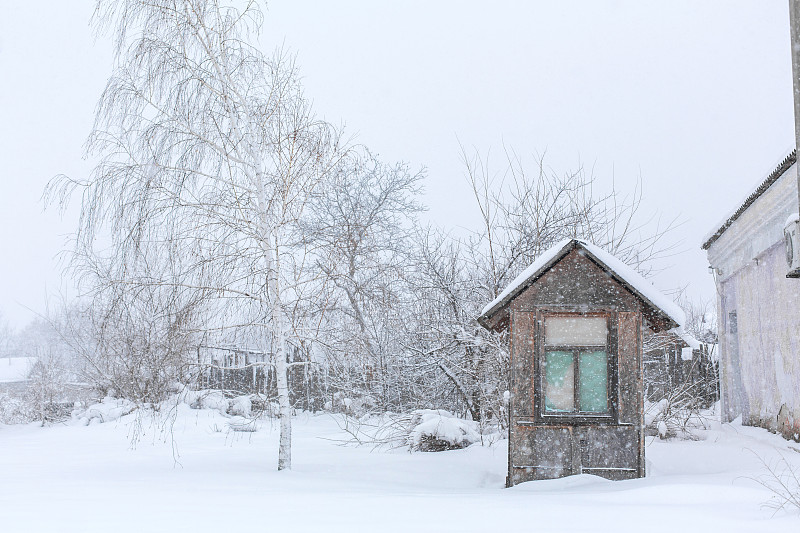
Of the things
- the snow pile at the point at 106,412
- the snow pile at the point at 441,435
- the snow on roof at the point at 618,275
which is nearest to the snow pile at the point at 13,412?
the snow pile at the point at 106,412

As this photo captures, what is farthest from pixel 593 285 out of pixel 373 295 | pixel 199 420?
pixel 199 420

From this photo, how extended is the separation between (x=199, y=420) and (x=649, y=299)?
12.0 m

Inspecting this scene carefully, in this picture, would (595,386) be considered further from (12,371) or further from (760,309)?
(12,371)

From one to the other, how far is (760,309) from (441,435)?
556cm

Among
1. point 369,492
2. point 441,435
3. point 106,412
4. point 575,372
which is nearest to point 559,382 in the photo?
point 575,372

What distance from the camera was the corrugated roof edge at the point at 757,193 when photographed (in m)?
8.64

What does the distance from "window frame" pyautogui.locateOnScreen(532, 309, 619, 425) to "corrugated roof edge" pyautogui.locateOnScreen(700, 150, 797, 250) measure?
3098mm

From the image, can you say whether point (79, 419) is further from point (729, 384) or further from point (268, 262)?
point (729, 384)

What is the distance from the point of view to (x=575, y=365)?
26.8ft

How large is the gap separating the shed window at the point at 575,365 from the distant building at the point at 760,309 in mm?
3193

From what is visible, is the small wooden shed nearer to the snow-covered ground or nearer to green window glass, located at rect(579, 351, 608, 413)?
green window glass, located at rect(579, 351, 608, 413)

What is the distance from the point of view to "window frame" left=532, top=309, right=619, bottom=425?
8.05 m

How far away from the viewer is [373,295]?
945 cm

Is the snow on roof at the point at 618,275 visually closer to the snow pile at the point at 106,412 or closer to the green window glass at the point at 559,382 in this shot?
A: the green window glass at the point at 559,382
